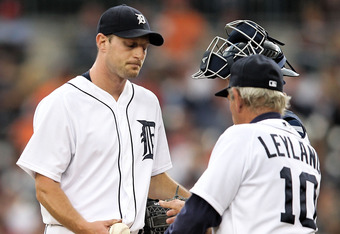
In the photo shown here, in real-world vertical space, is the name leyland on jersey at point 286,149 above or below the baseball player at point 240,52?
below

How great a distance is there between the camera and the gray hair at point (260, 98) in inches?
135

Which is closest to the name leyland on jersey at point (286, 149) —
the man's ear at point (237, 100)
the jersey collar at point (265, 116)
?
the jersey collar at point (265, 116)

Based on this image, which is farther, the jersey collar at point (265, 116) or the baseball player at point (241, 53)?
the baseball player at point (241, 53)

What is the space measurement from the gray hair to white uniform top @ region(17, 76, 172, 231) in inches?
31.9

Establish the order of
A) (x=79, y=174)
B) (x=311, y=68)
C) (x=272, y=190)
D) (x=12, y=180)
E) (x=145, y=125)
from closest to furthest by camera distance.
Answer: (x=272, y=190)
(x=79, y=174)
(x=145, y=125)
(x=12, y=180)
(x=311, y=68)

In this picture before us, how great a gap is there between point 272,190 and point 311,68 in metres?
7.16

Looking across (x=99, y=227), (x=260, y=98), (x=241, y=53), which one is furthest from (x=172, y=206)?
(x=241, y=53)

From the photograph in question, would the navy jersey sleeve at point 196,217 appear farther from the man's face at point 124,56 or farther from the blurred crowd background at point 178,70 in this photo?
the blurred crowd background at point 178,70

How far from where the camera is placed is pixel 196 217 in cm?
332

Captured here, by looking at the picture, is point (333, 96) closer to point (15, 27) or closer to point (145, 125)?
point (15, 27)

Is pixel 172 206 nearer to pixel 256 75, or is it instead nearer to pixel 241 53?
pixel 256 75

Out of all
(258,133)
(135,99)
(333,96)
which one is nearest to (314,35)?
(333,96)

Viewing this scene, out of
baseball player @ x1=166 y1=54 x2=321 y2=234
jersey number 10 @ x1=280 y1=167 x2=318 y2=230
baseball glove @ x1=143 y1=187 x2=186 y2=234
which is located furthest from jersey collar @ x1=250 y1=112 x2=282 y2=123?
baseball glove @ x1=143 y1=187 x2=186 y2=234

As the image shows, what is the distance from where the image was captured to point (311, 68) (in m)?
10.2
